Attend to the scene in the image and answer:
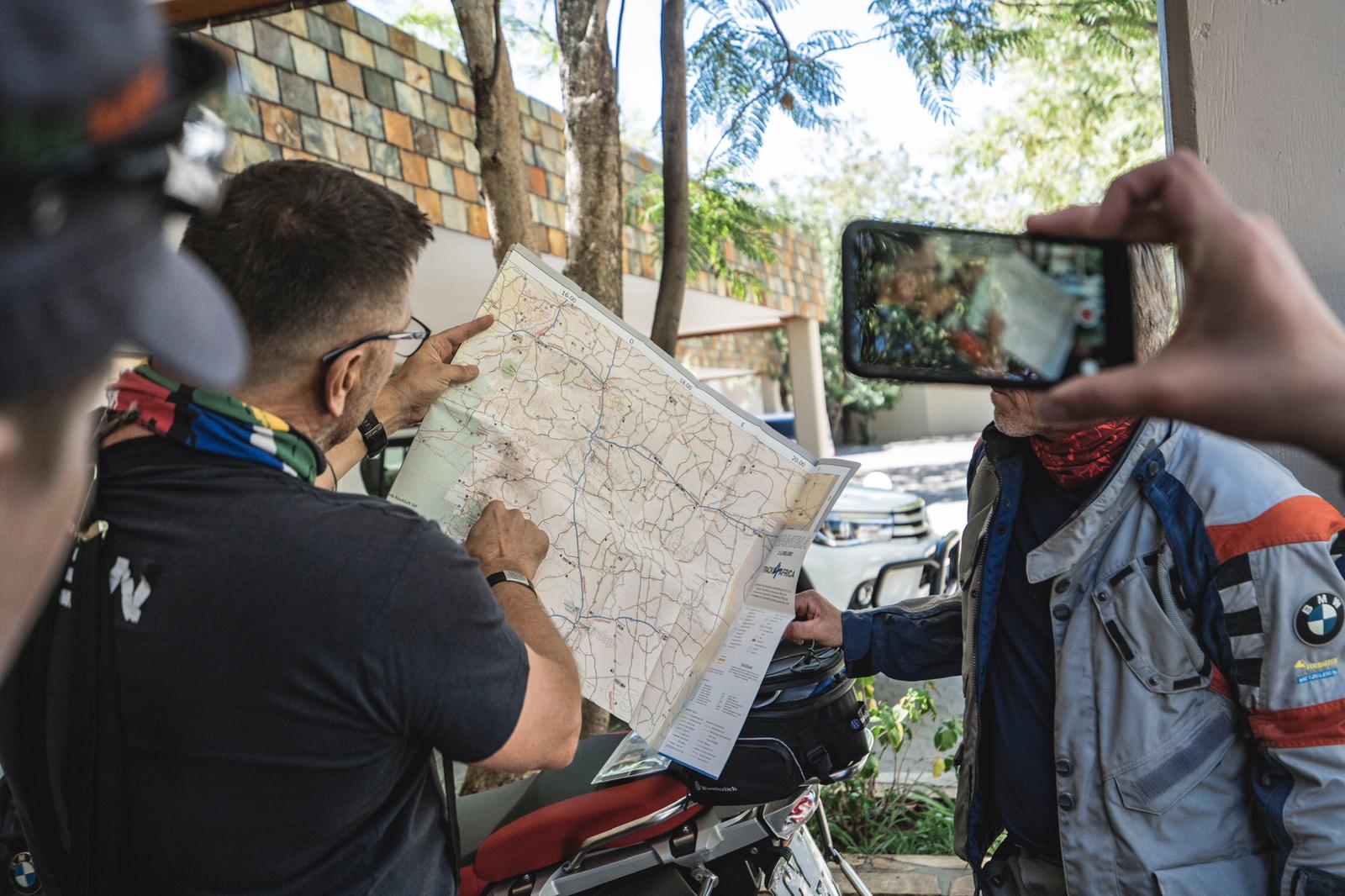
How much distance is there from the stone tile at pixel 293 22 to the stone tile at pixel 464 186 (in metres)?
1.12

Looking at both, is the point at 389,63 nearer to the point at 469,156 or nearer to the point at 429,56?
the point at 429,56

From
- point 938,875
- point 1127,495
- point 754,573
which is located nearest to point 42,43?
point 754,573

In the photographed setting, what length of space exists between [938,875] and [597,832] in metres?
1.93

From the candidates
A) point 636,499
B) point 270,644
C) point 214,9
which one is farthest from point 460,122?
point 270,644

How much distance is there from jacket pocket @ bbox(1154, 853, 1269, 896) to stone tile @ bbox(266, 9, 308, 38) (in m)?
4.99

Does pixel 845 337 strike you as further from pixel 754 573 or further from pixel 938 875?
pixel 938 875

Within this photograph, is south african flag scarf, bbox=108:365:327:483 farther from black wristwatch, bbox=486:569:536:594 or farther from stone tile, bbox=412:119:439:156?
stone tile, bbox=412:119:439:156

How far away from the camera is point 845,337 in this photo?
115 cm

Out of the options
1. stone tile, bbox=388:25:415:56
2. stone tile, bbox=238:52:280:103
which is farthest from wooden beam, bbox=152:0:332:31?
stone tile, bbox=388:25:415:56

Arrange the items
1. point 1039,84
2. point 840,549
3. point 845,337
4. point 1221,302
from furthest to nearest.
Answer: point 1039,84 < point 840,549 < point 845,337 < point 1221,302

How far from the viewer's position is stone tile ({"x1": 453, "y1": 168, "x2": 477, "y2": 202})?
18.7 ft

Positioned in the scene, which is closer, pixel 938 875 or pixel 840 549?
pixel 938 875

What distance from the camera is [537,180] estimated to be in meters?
6.19

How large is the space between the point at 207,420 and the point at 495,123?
2.23 metres
